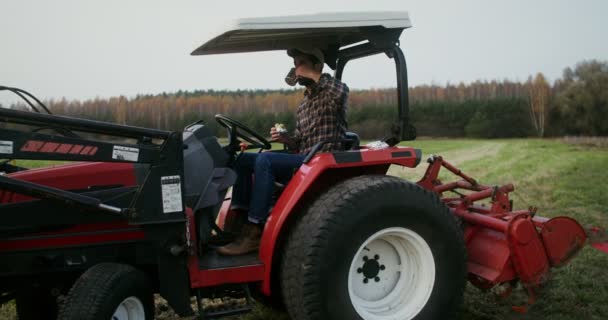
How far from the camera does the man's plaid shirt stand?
4.06 meters

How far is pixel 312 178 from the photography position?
11.8 feet

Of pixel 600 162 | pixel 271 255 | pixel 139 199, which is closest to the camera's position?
pixel 139 199

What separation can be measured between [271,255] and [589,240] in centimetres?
242

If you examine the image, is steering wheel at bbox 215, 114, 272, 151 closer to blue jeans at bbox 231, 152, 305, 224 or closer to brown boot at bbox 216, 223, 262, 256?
blue jeans at bbox 231, 152, 305, 224

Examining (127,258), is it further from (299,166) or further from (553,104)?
(553,104)

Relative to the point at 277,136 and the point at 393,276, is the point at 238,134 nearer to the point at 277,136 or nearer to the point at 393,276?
the point at 277,136

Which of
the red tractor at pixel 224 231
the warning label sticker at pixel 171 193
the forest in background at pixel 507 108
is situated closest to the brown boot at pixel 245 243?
the red tractor at pixel 224 231

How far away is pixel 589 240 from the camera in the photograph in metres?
4.33

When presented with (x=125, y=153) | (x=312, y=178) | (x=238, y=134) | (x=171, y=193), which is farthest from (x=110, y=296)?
(x=238, y=134)

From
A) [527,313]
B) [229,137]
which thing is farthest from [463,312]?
[229,137]

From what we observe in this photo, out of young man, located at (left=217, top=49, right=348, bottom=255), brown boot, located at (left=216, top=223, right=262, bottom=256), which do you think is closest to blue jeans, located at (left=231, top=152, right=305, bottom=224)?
young man, located at (left=217, top=49, right=348, bottom=255)

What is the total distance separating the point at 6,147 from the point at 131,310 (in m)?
1.12

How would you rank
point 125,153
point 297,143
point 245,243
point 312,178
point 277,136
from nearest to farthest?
point 125,153 → point 312,178 → point 245,243 → point 277,136 → point 297,143

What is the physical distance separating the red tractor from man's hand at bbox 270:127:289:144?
426 millimetres
